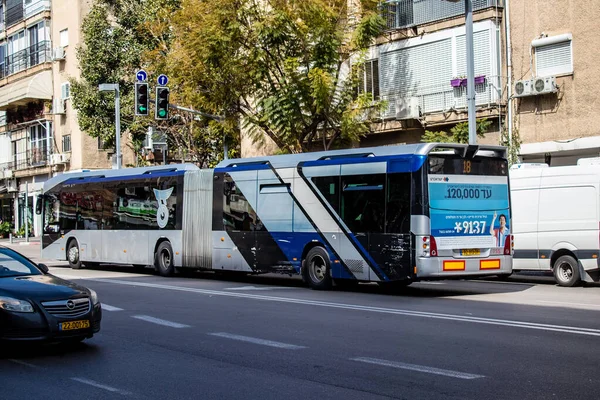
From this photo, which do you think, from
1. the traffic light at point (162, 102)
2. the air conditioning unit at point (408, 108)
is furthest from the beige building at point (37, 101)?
the air conditioning unit at point (408, 108)

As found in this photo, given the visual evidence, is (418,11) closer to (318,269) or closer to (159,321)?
(318,269)

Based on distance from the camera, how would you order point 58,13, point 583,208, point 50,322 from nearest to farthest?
1. point 50,322
2. point 583,208
3. point 58,13

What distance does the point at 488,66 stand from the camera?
94.7 feet

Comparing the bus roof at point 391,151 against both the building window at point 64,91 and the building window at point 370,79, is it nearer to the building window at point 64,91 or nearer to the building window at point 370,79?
the building window at point 370,79

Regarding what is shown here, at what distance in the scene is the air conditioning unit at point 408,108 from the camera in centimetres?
3055

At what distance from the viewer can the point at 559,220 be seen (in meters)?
19.5

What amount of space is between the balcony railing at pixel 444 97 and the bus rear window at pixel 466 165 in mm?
10759

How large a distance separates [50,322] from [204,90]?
20.1m

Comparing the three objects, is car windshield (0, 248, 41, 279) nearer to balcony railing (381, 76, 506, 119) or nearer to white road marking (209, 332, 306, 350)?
white road marking (209, 332, 306, 350)

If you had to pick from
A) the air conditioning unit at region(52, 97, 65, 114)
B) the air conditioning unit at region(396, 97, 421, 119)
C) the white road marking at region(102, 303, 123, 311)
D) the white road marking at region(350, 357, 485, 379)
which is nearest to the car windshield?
the white road marking at region(102, 303, 123, 311)

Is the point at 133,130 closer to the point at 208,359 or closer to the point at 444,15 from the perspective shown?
the point at 444,15

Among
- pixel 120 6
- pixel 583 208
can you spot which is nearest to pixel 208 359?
pixel 583 208

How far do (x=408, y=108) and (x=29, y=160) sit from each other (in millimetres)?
37043

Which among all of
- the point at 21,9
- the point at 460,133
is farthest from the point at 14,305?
the point at 21,9
